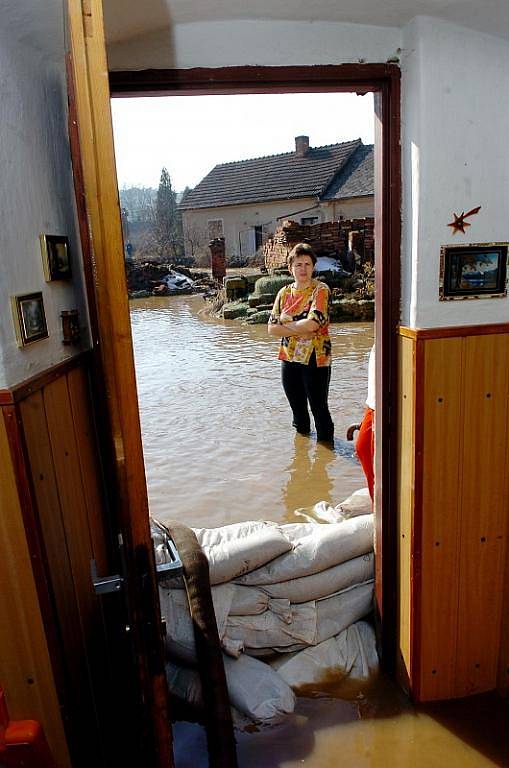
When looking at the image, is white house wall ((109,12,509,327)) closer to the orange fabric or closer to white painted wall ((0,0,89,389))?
white painted wall ((0,0,89,389))

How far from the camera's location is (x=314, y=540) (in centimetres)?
262

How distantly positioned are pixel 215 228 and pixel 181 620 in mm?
23548

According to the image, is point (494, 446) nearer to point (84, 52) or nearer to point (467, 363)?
point (467, 363)

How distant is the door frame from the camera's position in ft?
6.24

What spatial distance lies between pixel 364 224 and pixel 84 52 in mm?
16188

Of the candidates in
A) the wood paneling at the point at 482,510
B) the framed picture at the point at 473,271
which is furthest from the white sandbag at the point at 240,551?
the framed picture at the point at 473,271

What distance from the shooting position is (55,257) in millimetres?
1691

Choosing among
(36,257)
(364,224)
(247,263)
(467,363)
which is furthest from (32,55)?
(247,263)

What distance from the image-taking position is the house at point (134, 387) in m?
1.42

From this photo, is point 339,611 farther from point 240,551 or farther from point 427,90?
point 427,90

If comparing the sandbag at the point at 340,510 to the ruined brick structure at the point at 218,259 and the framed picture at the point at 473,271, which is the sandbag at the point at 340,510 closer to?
the framed picture at the point at 473,271

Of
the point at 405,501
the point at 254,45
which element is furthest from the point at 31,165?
the point at 405,501

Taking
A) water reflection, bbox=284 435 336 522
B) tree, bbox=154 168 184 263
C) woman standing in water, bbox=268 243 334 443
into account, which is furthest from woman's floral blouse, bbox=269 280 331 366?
tree, bbox=154 168 184 263

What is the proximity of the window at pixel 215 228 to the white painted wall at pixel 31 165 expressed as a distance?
23.1 metres
